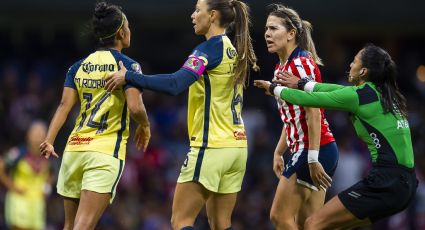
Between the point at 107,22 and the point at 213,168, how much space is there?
1.46m

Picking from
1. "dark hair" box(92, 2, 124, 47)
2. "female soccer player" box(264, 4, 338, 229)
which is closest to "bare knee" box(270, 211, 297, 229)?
"female soccer player" box(264, 4, 338, 229)

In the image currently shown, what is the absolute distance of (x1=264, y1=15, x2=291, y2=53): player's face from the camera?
7.76 metres

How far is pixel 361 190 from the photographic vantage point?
23.7ft

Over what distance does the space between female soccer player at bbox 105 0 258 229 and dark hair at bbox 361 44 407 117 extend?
984mm

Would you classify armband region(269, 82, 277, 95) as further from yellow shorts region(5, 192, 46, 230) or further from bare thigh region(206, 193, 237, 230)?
yellow shorts region(5, 192, 46, 230)

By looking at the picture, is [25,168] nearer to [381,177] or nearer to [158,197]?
[158,197]

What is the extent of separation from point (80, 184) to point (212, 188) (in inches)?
42.6

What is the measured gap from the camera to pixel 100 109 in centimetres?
728

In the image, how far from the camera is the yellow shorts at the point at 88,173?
23.6 ft

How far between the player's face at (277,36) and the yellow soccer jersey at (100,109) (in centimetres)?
123

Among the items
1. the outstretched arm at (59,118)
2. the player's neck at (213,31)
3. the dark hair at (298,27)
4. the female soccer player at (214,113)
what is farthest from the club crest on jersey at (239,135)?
the outstretched arm at (59,118)

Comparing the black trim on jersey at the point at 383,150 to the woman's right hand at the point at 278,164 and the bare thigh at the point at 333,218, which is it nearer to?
the bare thigh at the point at 333,218

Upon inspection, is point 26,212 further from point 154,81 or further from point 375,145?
point 375,145

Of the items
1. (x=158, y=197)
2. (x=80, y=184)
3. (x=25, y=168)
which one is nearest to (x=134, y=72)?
(x=80, y=184)
